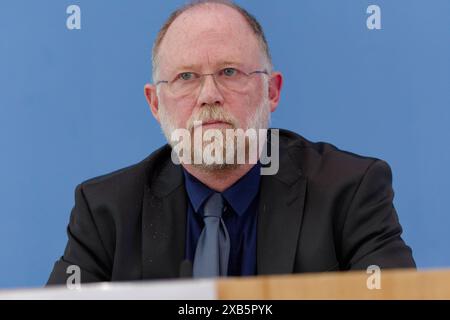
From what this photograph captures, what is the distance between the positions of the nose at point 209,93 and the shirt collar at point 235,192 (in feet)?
0.59

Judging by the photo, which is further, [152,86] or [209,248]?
[152,86]

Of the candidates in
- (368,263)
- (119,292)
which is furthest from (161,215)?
(119,292)

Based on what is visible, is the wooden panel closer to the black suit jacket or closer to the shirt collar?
the black suit jacket

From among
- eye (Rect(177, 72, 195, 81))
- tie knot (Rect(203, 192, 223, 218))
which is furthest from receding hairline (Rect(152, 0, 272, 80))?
tie knot (Rect(203, 192, 223, 218))

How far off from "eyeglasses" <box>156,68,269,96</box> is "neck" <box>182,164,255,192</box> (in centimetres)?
18

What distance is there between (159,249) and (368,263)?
437mm

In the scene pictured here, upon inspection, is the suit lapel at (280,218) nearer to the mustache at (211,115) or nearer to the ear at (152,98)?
the mustache at (211,115)

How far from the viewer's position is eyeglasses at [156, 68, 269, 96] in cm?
136

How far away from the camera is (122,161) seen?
1.44 metres

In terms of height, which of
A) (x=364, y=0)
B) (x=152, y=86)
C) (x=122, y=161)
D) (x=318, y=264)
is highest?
(x=364, y=0)

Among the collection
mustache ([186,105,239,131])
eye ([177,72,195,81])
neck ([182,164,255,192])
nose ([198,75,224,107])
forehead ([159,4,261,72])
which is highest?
forehead ([159,4,261,72])

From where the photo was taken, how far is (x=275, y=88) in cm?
149
